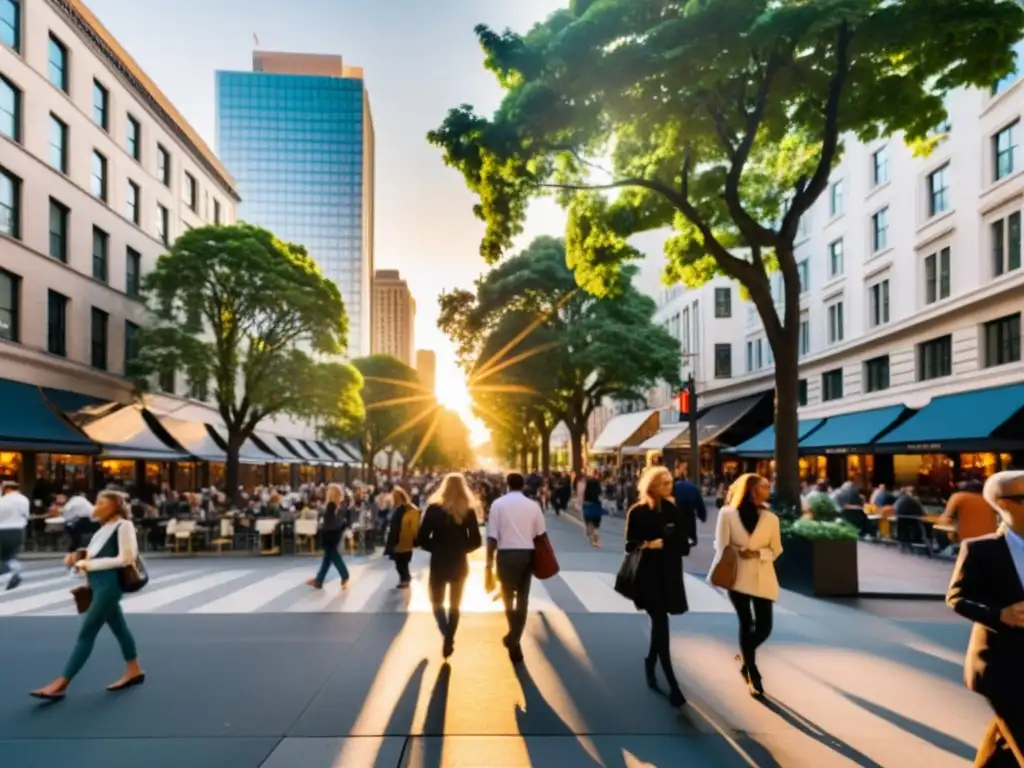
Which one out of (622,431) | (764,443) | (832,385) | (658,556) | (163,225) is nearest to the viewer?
(658,556)

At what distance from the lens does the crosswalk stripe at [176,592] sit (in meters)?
10.5

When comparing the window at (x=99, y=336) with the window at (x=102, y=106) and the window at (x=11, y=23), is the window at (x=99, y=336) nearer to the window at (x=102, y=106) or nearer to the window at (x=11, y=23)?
the window at (x=102, y=106)

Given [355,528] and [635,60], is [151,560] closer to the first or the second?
[355,528]

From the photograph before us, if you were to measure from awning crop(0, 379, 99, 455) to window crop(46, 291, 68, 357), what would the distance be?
2.48 m

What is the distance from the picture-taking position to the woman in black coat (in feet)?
20.4

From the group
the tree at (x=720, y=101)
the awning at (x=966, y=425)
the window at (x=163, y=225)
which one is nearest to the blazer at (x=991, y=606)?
the tree at (x=720, y=101)

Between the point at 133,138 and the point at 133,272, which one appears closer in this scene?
the point at 133,272

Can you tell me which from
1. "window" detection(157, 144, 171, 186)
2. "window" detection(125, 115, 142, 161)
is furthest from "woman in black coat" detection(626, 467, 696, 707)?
"window" detection(157, 144, 171, 186)

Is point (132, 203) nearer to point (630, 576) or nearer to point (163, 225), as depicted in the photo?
point (163, 225)

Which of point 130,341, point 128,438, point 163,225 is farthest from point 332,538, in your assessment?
point 163,225

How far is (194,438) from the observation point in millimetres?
32500

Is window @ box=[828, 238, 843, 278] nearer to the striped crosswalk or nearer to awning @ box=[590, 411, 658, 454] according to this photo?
awning @ box=[590, 411, 658, 454]

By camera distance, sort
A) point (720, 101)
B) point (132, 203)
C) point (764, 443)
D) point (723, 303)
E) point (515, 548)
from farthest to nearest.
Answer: point (723, 303), point (764, 443), point (132, 203), point (720, 101), point (515, 548)

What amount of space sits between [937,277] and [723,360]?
21768 millimetres
